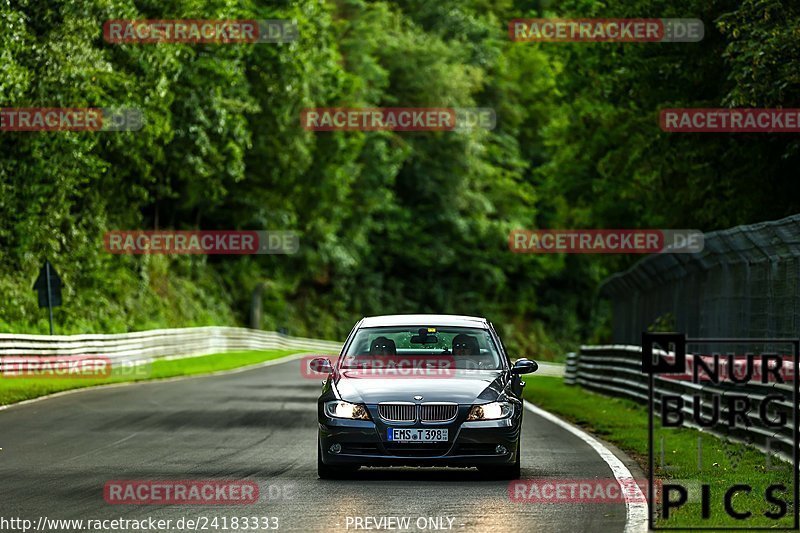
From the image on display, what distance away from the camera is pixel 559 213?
5322cm

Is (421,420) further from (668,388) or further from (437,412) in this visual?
(668,388)

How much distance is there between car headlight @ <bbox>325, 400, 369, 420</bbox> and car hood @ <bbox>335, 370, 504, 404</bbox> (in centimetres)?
5

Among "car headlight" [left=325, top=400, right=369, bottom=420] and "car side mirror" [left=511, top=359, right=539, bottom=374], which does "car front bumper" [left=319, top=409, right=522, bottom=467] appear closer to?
"car headlight" [left=325, top=400, right=369, bottom=420]

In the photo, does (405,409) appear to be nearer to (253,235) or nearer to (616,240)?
(616,240)

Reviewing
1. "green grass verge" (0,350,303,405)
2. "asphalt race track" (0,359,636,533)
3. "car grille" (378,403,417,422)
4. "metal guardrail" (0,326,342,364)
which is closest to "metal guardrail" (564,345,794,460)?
"asphalt race track" (0,359,636,533)

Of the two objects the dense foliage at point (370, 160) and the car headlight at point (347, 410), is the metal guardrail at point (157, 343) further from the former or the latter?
the car headlight at point (347, 410)

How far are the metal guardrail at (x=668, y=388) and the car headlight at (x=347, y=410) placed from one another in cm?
364

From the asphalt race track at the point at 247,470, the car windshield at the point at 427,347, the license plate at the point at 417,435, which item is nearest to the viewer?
the asphalt race track at the point at 247,470

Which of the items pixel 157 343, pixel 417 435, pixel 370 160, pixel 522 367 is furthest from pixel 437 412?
pixel 370 160

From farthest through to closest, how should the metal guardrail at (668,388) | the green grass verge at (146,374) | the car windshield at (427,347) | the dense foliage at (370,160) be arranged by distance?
the dense foliage at (370,160) < the green grass verge at (146,374) < the metal guardrail at (668,388) < the car windshield at (427,347)

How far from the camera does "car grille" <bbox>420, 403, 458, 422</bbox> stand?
12.7 metres

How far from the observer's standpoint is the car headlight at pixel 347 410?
502 inches

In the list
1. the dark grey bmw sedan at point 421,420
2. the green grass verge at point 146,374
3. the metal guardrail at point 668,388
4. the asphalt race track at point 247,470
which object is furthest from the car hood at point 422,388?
the green grass verge at point 146,374

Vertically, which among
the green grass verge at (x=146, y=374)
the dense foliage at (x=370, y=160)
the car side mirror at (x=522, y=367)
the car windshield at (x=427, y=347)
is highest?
the dense foliage at (x=370, y=160)
